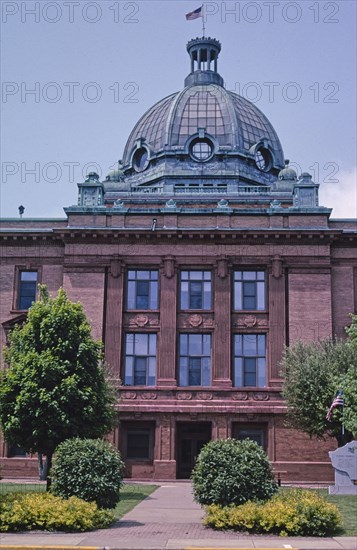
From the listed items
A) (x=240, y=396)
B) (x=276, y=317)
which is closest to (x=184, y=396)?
(x=240, y=396)

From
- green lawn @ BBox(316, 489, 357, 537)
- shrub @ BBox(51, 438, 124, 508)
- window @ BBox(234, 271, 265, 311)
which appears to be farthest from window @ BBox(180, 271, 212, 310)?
shrub @ BBox(51, 438, 124, 508)

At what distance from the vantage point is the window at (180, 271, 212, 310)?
147 feet

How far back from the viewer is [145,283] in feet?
Result: 149

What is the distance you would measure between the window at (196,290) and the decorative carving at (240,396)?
5233 mm

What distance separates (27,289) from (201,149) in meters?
17.2

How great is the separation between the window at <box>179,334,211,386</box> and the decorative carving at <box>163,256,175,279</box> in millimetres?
3583

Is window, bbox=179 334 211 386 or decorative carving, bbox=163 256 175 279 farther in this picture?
decorative carving, bbox=163 256 175 279

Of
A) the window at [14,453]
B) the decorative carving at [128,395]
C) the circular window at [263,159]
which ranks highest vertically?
the circular window at [263,159]

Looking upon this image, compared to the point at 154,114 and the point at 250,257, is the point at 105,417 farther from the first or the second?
the point at 154,114

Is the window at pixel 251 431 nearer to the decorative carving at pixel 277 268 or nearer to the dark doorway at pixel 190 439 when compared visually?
the dark doorway at pixel 190 439

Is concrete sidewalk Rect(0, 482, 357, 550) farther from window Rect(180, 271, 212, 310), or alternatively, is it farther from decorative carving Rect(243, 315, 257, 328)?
window Rect(180, 271, 212, 310)

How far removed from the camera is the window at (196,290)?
147 feet

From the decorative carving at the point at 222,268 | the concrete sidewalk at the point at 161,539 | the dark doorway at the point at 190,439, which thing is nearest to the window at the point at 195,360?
the dark doorway at the point at 190,439

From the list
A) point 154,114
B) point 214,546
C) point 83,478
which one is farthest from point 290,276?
point 214,546
